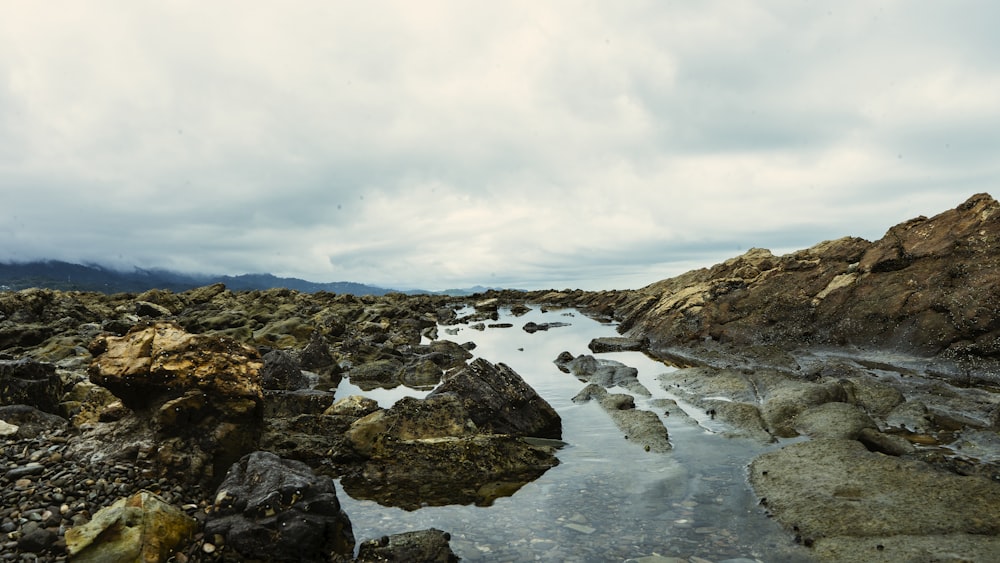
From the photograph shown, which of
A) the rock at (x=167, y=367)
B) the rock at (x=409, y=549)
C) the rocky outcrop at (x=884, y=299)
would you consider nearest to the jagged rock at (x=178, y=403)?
the rock at (x=167, y=367)

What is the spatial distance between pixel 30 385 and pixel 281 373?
839 cm

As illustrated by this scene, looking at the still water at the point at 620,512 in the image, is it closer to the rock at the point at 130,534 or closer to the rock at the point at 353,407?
the rock at the point at 130,534

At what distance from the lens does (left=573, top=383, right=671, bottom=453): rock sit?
13745mm

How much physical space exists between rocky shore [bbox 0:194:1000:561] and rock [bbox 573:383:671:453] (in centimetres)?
9

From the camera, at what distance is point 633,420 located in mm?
15586

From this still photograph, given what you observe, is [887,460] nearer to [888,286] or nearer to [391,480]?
[391,480]

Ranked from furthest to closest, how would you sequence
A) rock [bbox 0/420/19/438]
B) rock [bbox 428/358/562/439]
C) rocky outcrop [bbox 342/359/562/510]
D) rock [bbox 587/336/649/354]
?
rock [bbox 587/336/649/354] < rock [bbox 428/358/562/439] < rocky outcrop [bbox 342/359/562/510] < rock [bbox 0/420/19/438]

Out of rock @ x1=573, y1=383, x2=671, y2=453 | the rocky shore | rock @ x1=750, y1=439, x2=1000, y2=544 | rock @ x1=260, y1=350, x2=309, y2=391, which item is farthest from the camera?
rock @ x1=260, y1=350, x2=309, y2=391

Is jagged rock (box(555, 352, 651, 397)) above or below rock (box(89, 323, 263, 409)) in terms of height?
below

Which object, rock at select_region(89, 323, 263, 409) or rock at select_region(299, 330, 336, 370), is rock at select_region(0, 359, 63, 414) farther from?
rock at select_region(299, 330, 336, 370)

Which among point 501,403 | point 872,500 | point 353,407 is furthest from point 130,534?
point 872,500

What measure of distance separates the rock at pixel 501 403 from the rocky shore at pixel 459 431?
7 cm

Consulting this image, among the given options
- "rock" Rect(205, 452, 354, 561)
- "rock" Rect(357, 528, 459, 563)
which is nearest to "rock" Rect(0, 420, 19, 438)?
"rock" Rect(205, 452, 354, 561)

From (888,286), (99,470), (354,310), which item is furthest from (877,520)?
(354,310)
